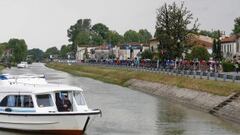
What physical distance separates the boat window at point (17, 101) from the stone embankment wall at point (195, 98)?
16226 mm

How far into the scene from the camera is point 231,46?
484 feet

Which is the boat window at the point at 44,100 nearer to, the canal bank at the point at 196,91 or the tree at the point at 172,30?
the canal bank at the point at 196,91

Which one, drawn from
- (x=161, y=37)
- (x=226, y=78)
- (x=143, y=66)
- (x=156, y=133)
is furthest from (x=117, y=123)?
(x=143, y=66)

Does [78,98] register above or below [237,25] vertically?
below

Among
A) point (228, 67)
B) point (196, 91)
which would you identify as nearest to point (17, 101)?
point (196, 91)

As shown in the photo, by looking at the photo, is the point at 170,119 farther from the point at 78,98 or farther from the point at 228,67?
the point at 228,67

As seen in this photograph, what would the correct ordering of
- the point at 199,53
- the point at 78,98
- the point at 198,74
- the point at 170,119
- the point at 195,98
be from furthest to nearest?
the point at 199,53 < the point at 198,74 < the point at 195,98 < the point at 170,119 < the point at 78,98

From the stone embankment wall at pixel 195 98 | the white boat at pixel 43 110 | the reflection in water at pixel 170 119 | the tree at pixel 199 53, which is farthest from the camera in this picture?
the tree at pixel 199 53

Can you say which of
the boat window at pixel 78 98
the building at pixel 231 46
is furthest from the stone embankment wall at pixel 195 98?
the building at pixel 231 46

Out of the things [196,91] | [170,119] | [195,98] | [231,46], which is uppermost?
[231,46]

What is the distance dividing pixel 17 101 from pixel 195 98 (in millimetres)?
26457

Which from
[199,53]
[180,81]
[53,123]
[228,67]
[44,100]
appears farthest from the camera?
[199,53]

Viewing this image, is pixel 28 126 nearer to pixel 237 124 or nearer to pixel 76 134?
pixel 76 134

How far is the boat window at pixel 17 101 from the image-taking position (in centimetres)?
3719
